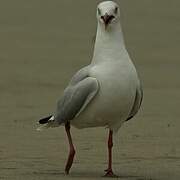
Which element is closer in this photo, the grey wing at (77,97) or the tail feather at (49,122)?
the grey wing at (77,97)

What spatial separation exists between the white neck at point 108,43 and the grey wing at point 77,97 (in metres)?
0.23

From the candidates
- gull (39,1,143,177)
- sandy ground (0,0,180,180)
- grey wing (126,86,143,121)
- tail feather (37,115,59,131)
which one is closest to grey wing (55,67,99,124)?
gull (39,1,143,177)

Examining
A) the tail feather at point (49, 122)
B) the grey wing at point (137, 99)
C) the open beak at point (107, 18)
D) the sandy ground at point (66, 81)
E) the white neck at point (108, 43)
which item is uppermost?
the open beak at point (107, 18)

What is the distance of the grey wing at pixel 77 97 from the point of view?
8633 mm

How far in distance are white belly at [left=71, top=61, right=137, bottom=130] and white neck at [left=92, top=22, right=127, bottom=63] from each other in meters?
0.15

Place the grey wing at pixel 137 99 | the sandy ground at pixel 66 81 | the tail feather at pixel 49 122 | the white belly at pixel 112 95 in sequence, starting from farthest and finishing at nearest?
the sandy ground at pixel 66 81 < the tail feather at pixel 49 122 < the grey wing at pixel 137 99 < the white belly at pixel 112 95

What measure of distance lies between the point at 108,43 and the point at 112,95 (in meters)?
0.56

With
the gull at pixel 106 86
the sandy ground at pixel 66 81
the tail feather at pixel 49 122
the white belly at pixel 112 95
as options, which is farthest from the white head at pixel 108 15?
the sandy ground at pixel 66 81

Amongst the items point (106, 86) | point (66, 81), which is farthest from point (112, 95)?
point (66, 81)

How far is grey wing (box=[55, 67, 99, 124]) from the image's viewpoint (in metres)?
8.63

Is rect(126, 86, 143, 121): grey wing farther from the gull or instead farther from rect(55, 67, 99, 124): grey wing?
rect(55, 67, 99, 124): grey wing

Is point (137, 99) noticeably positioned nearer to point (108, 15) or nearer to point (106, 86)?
point (106, 86)

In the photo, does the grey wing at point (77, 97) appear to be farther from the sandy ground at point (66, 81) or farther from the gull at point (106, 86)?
the sandy ground at point (66, 81)

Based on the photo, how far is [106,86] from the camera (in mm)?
8531
